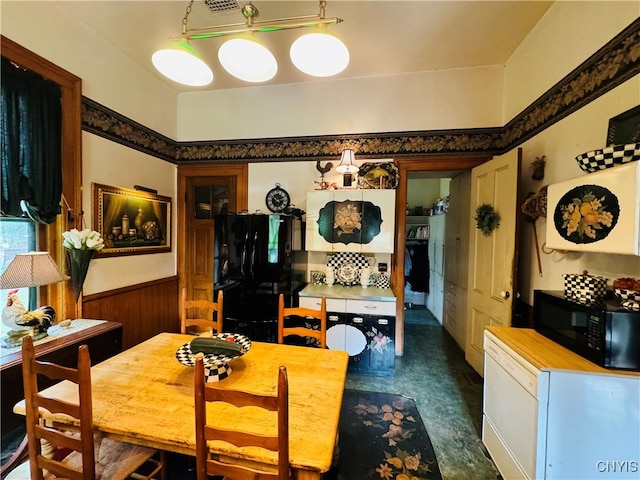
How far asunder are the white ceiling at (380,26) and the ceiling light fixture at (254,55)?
3.38 ft

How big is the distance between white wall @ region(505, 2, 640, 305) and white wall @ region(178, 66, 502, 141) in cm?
34

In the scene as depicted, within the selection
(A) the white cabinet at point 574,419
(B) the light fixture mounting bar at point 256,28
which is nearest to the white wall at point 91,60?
(B) the light fixture mounting bar at point 256,28

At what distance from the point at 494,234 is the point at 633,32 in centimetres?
153

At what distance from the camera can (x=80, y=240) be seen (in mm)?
2148

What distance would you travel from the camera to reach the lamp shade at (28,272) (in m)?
1.73

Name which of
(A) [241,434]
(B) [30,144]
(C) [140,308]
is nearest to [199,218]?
(C) [140,308]

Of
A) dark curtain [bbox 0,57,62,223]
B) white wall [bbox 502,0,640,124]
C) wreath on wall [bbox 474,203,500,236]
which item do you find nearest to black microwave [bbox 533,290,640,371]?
wreath on wall [bbox 474,203,500,236]

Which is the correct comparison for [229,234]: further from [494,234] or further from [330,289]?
[494,234]

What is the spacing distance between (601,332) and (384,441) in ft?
4.95

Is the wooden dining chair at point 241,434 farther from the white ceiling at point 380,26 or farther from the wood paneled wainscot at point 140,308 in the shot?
the white ceiling at point 380,26

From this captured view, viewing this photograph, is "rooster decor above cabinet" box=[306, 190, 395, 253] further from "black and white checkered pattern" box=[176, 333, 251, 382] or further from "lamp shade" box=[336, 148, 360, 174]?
"black and white checkered pattern" box=[176, 333, 251, 382]

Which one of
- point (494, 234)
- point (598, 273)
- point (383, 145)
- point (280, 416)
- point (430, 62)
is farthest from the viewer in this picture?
point (383, 145)

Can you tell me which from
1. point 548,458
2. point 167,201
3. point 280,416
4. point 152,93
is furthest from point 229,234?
point 548,458

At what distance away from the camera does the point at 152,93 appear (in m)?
3.22
